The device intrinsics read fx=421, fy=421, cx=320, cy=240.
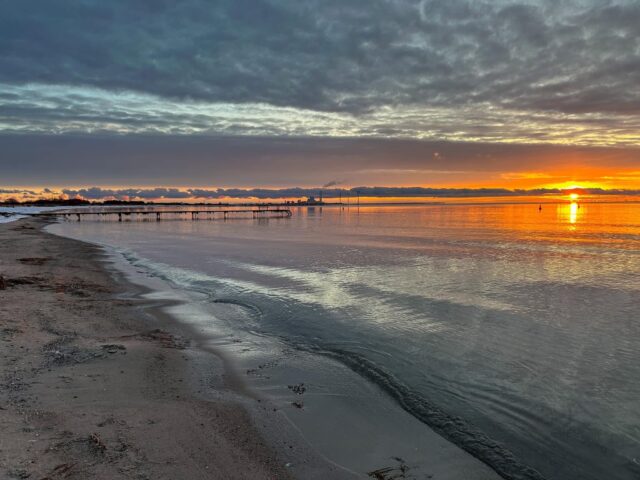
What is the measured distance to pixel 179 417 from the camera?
6762 mm

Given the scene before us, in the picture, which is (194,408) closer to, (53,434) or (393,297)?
(53,434)

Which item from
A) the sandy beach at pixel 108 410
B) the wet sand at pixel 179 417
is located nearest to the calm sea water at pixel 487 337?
the wet sand at pixel 179 417

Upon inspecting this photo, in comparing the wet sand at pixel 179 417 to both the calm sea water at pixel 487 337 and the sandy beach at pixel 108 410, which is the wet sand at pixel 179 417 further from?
the calm sea water at pixel 487 337

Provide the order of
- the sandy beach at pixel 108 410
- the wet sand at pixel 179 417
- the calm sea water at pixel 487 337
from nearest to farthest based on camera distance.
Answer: the sandy beach at pixel 108 410, the wet sand at pixel 179 417, the calm sea water at pixel 487 337

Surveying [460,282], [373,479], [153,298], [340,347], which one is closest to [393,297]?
[460,282]

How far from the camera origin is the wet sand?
5.43m

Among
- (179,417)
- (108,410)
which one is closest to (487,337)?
(179,417)

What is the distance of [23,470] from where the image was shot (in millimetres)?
4809

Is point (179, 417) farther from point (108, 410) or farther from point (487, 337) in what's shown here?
point (487, 337)

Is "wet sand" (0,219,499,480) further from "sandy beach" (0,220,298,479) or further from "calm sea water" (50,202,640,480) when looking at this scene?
"calm sea water" (50,202,640,480)

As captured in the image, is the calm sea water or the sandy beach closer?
the sandy beach

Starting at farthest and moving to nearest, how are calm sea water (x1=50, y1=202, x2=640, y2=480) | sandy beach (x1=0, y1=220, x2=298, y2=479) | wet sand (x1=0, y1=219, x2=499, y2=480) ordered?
calm sea water (x1=50, y1=202, x2=640, y2=480) < wet sand (x1=0, y1=219, x2=499, y2=480) < sandy beach (x1=0, y1=220, x2=298, y2=479)

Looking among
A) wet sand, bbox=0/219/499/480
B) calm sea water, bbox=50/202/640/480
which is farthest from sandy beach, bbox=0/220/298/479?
calm sea water, bbox=50/202/640/480

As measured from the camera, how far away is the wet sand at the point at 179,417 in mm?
5434
